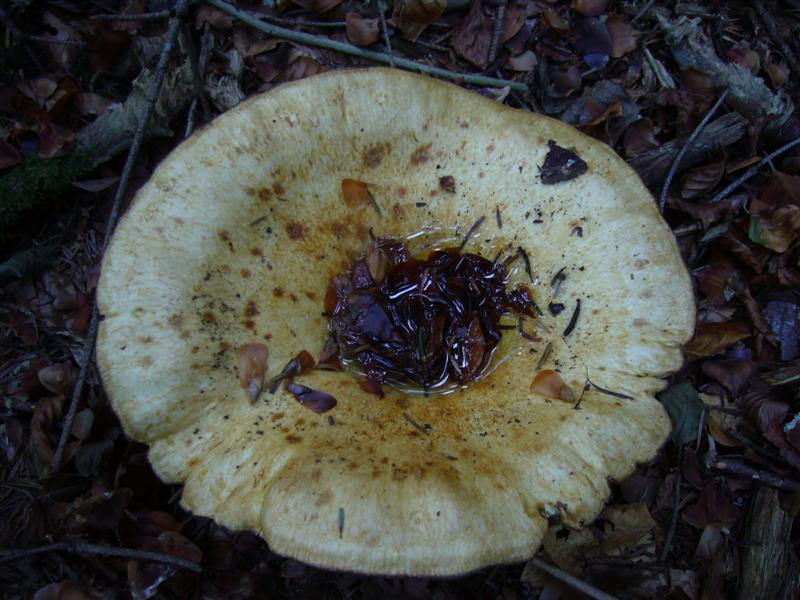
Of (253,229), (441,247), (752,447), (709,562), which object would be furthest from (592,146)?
(709,562)

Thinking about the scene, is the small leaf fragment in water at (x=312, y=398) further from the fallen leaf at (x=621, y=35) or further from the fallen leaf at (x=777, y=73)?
the fallen leaf at (x=777, y=73)

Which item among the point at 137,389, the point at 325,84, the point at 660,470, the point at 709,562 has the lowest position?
the point at 709,562

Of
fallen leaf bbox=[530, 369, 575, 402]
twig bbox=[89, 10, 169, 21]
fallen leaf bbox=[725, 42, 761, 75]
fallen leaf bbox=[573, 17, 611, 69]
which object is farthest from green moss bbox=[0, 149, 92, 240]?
fallen leaf bbox=[725, 42, 761, 75]

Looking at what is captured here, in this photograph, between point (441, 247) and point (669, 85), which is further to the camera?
point (669, 85)

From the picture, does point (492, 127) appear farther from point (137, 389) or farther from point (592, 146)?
point (137, 389)

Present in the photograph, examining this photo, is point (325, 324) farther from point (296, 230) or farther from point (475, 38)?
point (475, 38)

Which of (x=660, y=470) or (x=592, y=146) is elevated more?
(x=592, y=146)

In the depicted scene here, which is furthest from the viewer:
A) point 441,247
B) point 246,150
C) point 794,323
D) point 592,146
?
point 794,323
